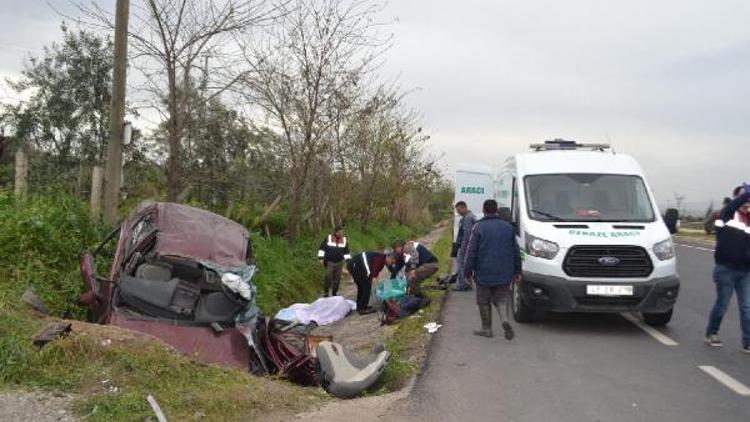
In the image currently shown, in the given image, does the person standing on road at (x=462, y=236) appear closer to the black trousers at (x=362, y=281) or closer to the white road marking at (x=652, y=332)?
the black trousers at (x=362, y=281)

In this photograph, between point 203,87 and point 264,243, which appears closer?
point 203,87

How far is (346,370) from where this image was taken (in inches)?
257

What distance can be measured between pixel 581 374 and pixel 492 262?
1.96m

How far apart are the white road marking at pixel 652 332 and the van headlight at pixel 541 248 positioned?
1.72m

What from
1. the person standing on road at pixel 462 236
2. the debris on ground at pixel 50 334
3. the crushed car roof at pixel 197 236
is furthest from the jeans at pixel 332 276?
the debris on ground at pixel 50 334

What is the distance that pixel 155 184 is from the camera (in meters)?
16.2

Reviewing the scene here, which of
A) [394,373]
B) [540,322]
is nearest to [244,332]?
[394,373]

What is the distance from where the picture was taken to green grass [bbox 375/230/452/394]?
6512 millimetres

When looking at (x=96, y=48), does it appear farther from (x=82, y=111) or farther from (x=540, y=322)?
(x=540, y=322)

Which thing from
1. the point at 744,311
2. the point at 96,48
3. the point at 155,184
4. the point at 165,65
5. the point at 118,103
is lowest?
the point at 744,311

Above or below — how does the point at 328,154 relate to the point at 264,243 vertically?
above

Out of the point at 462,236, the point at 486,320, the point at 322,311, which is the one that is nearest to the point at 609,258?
the point at 486,320

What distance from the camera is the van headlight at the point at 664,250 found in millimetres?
8477

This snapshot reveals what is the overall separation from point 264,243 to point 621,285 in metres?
9.40
